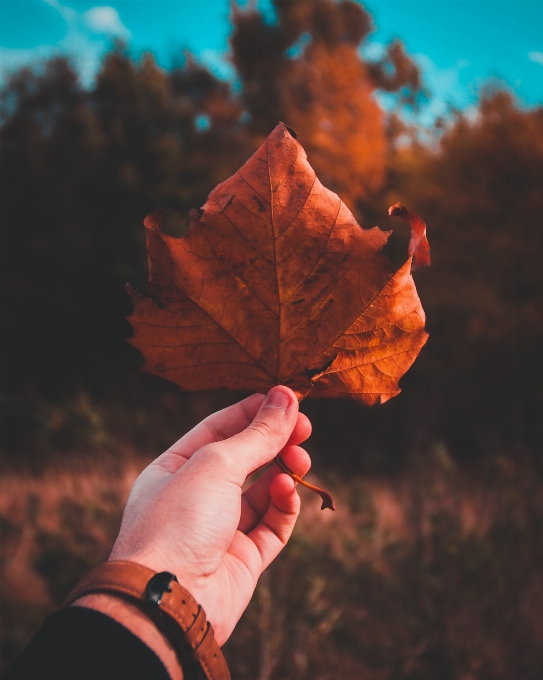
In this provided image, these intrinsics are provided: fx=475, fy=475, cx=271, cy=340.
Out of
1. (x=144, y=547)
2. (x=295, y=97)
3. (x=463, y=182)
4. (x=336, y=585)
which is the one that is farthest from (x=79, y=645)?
(x=295, y=97)

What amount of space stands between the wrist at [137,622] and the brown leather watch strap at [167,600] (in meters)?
0.01

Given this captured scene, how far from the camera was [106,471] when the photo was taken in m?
5.92

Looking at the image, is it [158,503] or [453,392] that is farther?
[453,392]

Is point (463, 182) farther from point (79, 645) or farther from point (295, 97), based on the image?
point (79, 645)

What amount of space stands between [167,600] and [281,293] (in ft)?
2.16

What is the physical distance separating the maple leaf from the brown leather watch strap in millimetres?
395

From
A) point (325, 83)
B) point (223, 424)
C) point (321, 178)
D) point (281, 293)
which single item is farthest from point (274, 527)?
point (325, 83)

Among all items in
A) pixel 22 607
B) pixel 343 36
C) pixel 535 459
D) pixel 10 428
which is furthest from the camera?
pixel 343 36

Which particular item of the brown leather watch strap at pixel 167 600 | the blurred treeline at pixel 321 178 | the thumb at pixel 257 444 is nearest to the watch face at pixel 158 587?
the brown leather watch strap at pixel 167 600

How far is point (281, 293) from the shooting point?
3.23ft

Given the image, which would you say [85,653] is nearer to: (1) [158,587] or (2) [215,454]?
(1) [158,587]

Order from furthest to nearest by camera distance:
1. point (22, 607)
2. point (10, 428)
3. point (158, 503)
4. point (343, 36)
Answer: point (343, 36)
point (10, 428)
point (22, 607)
point (158, 503)

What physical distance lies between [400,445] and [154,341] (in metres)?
7.20

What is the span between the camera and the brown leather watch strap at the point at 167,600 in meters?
0.94
